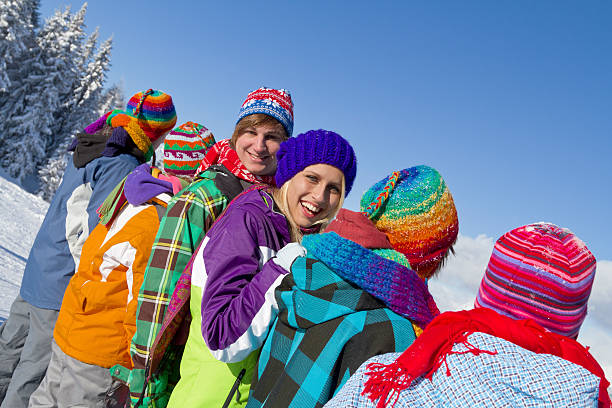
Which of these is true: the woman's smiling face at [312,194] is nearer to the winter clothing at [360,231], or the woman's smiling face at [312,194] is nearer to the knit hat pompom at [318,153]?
the knit hat pompom at [318,153]

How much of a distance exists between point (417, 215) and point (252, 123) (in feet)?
5.77

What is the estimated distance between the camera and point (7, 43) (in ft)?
104

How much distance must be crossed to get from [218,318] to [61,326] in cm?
182

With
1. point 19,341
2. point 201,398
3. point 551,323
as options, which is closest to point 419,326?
point 551,323

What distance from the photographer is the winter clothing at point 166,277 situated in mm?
2477

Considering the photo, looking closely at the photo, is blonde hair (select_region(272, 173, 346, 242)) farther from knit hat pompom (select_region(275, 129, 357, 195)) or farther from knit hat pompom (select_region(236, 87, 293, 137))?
knit hat pompom (select_region(236, 87, 293, 137))

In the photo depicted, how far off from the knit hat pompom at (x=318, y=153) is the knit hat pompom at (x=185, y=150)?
145cm

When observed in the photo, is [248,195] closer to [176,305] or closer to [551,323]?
[176,305]

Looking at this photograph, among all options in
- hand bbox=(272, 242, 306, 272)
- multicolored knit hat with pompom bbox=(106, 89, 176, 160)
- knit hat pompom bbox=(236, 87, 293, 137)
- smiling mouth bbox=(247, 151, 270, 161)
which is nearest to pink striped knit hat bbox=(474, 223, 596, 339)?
hand bbox=(272, 242, 306, 272)

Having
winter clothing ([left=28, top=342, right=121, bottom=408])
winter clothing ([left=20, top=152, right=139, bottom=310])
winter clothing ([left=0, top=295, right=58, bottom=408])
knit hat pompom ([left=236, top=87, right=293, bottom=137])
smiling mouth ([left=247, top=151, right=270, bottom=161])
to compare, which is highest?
knit hat pompom ([left=236, top=87, right=293, bottom=137])

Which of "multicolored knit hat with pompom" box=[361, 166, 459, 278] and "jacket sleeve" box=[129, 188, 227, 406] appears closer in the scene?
"multicolored knit hat with pompom" box=[361, 166, 459, 278]

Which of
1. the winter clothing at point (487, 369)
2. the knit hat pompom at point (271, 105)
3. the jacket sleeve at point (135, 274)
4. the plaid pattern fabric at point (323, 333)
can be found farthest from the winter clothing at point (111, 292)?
the winter clothing at point (487, 369)

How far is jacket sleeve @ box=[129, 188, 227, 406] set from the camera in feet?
8.20

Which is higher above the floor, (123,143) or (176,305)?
(123,143)
